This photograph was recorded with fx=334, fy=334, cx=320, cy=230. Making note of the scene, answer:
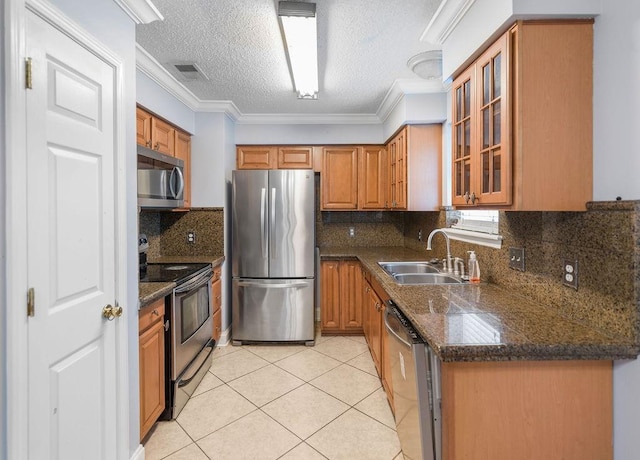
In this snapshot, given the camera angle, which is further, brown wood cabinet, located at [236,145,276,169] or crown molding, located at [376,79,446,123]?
brown wood cabinet, located at [236,145,276,169]

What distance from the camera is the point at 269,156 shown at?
394 cm

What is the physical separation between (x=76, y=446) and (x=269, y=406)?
128cm

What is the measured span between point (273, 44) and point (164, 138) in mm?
1317

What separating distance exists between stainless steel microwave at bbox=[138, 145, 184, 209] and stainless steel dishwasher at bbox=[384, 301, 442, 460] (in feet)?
5.73

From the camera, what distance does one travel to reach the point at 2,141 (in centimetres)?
100

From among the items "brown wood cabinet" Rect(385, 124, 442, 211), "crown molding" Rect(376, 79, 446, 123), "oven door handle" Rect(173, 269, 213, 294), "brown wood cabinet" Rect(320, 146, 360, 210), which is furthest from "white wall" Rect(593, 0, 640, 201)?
"brown wood cabinet" Rect(320, 146, 360, 210)

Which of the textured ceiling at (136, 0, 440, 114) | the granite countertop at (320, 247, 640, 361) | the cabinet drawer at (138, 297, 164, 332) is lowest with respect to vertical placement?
the cabinet drawer at (138, 297, 164, 332)

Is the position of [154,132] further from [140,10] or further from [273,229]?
[273,229]

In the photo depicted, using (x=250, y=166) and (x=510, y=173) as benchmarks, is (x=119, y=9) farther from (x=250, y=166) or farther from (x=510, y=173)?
(x=250, y=166)

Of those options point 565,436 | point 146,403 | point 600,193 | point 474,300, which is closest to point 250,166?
point 146,403

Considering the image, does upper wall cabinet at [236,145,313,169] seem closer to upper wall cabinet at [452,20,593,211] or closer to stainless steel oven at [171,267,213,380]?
stainless steel oven at [171,267,213,380]

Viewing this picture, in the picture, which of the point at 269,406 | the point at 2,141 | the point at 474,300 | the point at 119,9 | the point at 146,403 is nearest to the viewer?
the point at 2,141

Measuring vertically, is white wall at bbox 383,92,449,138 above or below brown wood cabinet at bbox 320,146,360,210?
above

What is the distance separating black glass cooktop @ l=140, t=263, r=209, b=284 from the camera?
232cm
